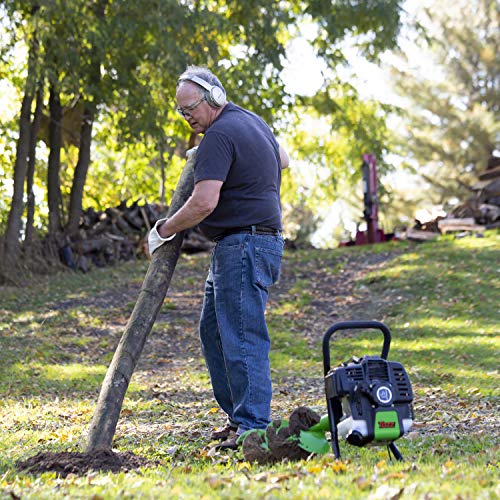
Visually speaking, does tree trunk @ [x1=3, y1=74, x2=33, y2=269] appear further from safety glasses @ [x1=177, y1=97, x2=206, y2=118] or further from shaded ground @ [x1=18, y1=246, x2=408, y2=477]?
safety glasses @ [x1=177, y1=97, x2=206, y2=118]

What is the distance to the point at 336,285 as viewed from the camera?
1620cm

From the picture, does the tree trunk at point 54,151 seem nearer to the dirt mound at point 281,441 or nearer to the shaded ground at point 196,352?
the shaded ground at point 196,352

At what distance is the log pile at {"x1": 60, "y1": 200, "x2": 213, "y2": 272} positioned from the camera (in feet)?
60.6

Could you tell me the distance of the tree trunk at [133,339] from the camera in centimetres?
562

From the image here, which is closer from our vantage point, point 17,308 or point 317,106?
point 17,308

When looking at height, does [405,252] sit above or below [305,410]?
above

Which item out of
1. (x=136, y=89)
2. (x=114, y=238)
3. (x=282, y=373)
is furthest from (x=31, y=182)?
(x=282, y=373)

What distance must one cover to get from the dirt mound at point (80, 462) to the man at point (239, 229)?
0.60 m

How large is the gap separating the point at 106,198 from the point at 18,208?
1034 centimetres

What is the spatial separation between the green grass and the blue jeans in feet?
1.12

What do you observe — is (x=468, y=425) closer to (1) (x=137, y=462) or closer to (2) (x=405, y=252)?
(1) (x=137, y=462)

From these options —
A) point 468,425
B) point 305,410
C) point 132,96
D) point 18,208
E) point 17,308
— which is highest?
point 132,96

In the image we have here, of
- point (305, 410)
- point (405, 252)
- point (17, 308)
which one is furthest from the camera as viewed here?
point (405, 252)

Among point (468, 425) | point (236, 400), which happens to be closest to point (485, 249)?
point (468, 425)
